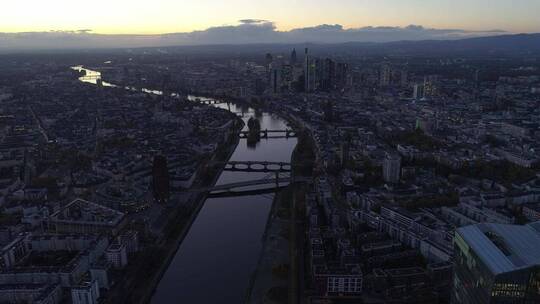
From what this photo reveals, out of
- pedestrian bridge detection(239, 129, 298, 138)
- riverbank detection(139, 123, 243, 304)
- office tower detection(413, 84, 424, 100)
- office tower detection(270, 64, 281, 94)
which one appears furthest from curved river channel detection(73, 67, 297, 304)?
office tower detection(270, 64, 281, 94)

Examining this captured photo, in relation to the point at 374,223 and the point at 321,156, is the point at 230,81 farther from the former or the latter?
the point at 374,223

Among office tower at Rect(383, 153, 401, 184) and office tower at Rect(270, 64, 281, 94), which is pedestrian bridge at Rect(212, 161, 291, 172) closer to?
office tower at Rect(383, 153, 401, 184)

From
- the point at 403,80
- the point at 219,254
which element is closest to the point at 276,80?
the point at 403,80

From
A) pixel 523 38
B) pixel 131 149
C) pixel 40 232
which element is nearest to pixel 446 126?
pixel 131 149

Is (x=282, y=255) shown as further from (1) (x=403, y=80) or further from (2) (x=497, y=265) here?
(1) (x=403, y=80)

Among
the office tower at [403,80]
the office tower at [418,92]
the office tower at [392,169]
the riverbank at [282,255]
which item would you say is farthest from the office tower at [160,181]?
the office tower at [403,80]

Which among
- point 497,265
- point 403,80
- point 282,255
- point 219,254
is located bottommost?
point 219,254
